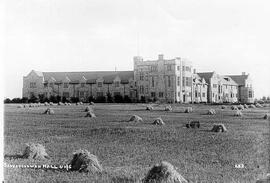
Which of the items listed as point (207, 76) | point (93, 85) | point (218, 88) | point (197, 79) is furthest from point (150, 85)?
point (93, 85)

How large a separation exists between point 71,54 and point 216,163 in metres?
4.68

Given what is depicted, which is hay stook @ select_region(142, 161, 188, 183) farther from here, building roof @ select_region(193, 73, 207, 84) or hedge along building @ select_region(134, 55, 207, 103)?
building roof @ select_region(193, 73, 207, 84)

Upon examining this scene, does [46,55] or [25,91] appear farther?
[25,91]

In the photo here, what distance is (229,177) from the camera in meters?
5.99

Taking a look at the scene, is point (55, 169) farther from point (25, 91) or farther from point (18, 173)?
point (25, 91)

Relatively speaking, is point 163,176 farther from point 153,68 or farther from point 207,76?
point 207,76

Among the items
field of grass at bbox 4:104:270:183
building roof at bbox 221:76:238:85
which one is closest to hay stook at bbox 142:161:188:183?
field of grass at bbox 4:104:270:183

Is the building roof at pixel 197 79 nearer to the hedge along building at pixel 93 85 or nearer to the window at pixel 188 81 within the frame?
the window at pixel 188 81

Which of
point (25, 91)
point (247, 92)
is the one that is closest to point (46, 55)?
point (25, 91)

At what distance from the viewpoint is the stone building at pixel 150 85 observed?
31.4 meters

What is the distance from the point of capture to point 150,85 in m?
31.7

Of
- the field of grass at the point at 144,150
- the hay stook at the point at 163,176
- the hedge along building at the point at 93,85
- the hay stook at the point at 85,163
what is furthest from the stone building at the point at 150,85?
the hay stook at the point at 163,176

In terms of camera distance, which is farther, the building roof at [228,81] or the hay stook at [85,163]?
the building roof at [228,81]

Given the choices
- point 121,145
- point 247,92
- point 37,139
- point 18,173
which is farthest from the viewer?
point 247,92
